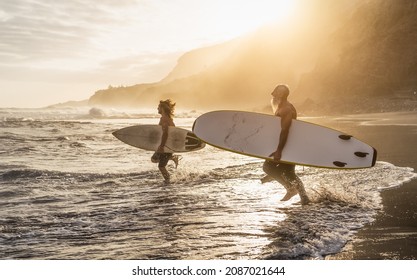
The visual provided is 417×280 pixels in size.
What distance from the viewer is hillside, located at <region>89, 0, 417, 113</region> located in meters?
46.1

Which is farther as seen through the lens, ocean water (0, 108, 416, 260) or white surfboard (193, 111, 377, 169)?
white surfboard (193, 111, 377, 169)

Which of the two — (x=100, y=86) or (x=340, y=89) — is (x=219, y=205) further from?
(x=340, y=89)

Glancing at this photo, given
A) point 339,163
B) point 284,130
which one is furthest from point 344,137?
point 284,130

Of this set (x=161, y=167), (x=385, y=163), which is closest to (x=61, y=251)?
(x=161, y=167)

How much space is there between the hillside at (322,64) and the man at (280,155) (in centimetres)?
2679

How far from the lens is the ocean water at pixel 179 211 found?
17.2 feet

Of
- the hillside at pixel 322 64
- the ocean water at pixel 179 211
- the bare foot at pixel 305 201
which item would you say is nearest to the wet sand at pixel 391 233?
the ocean water at pixel 179 211

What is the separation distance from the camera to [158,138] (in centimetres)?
1107

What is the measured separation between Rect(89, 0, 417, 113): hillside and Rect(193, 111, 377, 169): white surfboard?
25548 mm

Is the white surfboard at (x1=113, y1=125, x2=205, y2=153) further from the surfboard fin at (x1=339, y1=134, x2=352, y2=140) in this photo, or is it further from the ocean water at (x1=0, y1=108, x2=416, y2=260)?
the surfboard fin at (x1=339, y1=134, x2=352, y2=140)

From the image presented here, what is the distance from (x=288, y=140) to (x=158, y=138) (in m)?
4.36

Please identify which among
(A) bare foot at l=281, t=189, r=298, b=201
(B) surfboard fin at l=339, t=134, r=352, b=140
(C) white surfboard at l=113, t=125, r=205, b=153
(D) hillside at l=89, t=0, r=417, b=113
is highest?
(D) hillside at l=89, t=0, r=417, b=113

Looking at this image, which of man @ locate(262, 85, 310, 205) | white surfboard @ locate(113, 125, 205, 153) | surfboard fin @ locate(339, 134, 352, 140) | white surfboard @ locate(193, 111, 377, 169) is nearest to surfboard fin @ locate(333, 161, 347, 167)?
white surfboard @ locate(193, 111, 377, 169)

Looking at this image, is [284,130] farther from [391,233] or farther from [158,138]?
[158,138]
